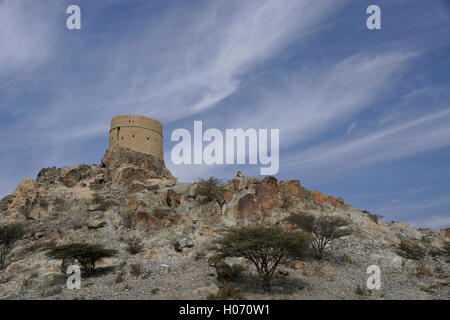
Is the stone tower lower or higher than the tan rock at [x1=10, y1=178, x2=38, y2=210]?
higher

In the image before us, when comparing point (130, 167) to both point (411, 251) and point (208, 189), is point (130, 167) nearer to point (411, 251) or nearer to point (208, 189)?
point (208, 189)

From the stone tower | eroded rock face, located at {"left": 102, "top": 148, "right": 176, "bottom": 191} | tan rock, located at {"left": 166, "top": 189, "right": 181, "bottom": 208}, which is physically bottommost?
tan rock, located at {"left": 166, "top": 189, "right": 181, "bottom": 208}

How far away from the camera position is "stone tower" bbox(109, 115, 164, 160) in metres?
39.8

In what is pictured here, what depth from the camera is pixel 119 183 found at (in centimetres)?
3741

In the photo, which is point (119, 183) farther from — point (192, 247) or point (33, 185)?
point (192, 247)

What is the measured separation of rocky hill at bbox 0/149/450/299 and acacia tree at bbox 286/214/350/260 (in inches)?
35.2

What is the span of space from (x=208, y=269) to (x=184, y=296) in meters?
4.24

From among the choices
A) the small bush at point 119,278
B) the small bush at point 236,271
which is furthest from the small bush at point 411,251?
the small bush at point 119,278

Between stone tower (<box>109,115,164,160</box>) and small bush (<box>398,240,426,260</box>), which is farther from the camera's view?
stone tower (<box>109,115,164,160</box>)

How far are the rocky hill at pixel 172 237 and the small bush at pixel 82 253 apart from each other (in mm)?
956

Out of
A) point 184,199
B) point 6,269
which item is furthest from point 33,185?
point 184,199

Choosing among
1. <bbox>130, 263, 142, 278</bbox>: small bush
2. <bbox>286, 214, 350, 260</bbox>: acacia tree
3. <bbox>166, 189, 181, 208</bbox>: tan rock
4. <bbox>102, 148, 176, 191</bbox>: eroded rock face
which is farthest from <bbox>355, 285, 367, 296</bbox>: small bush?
<bbox>102, 148, 176, 191</bbox>: eroded rock face

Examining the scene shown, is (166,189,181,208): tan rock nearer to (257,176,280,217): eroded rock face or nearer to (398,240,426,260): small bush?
(257,176,280,217): eroded rock face

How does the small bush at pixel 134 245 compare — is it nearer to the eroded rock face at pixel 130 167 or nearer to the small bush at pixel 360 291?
the eroded rock face at pixel 130 167
